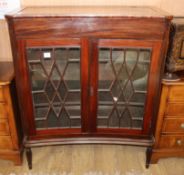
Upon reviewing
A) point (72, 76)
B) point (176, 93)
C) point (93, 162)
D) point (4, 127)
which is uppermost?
point (72, 76)

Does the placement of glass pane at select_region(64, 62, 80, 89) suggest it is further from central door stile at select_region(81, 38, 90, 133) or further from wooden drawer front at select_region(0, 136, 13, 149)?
wooden drawer front at select_region(0, 136, 13, 149)

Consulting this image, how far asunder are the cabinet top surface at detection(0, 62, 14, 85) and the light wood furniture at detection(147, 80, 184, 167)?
3.42ft

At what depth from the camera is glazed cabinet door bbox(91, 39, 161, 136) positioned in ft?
4.44

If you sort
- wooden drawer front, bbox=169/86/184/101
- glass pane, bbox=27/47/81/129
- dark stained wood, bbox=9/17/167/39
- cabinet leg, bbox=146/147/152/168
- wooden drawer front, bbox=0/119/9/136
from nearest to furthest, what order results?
1. dark stained wood, bbox=9/17/167/39
2. glass pane, bbox=27/47/81/129
3. wooden drawer front, bbox=169/86/184/101
4. wooden drawer front, bbox=0/119/9/136
5. cabinet leg, bbox=146/147/152/168

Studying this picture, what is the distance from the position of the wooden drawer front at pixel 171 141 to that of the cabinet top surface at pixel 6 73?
3.96 ft

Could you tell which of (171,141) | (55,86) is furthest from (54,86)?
(171,141)

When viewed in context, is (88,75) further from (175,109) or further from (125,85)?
(175,109)

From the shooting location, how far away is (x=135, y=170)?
5.78 ft

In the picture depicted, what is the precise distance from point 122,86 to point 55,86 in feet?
1.48

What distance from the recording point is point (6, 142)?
1687mm

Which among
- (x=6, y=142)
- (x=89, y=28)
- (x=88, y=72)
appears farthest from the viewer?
Answer: (x=6, y=142)

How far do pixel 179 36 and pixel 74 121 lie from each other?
3.01 feet

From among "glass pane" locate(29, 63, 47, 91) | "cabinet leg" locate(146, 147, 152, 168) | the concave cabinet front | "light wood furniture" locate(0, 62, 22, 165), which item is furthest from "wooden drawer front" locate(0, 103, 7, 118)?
"cabinet leg" locate(146, 147, 152, 168)

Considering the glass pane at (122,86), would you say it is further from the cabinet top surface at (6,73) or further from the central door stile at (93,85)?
the cabinet top surface at (6,73)
